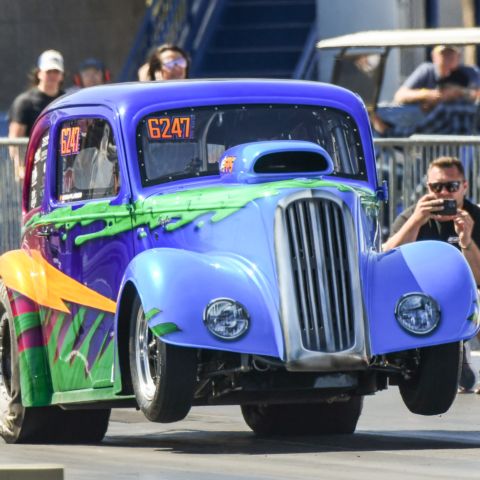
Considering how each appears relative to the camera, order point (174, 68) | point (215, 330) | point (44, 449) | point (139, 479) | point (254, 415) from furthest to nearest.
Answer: point (174, 68)
point (254, 415)
point (44, 449)
point (215, 330)
point (139, 479)

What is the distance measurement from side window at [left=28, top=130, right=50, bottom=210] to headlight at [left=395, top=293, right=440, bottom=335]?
2.63m

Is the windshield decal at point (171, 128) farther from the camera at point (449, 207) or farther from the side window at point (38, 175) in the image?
the camera at point (449, 207)

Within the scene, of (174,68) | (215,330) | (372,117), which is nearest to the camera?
(215,330)

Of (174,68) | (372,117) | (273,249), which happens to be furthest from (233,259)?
(372,117)

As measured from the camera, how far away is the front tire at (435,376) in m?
10.4

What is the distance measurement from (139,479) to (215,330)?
1006 mm

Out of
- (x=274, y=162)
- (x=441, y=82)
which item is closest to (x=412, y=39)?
(x=441, y=82)

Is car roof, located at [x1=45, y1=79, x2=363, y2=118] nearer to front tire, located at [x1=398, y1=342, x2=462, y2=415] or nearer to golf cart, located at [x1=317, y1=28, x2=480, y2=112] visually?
front tire, located at [x1=398, y1=342, x2=462, y2=415]

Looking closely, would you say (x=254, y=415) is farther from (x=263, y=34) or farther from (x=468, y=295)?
(x=263, y=34)

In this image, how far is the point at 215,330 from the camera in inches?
395

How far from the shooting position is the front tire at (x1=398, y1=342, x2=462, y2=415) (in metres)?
10.4

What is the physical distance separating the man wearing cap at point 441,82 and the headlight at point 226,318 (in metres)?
9.58

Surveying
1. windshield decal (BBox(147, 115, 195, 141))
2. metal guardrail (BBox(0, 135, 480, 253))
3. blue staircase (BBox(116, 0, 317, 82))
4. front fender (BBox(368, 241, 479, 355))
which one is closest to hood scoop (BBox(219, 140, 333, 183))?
windshield decal (BBox(147, 115, 195, 141))

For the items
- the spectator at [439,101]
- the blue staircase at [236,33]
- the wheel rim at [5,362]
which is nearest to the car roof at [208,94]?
the wheel rim at [5,362]
